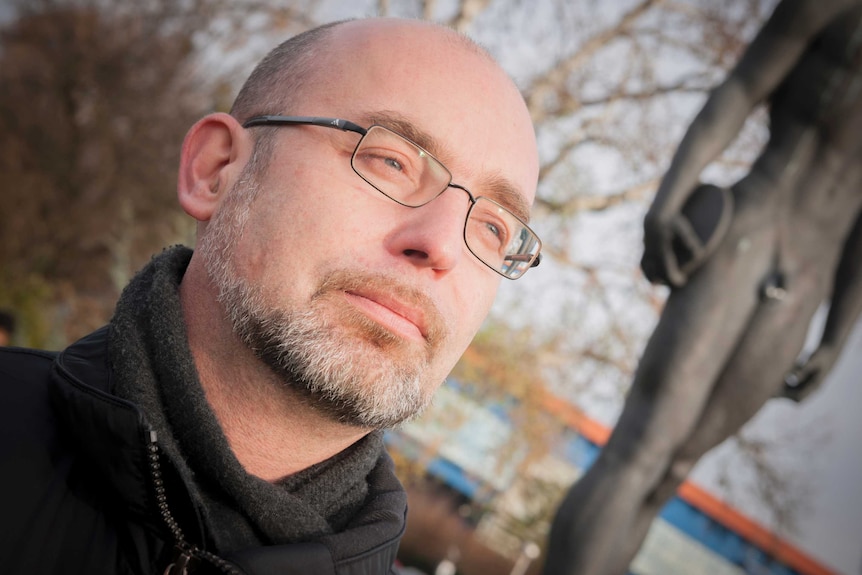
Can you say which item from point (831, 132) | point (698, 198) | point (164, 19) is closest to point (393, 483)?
point (698, 198)

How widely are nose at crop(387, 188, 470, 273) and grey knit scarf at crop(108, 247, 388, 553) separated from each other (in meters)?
0.47

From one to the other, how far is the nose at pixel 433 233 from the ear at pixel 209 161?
1.43 feet

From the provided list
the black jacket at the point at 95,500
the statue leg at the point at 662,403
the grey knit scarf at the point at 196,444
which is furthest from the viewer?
the statue leg at the point at 662,403

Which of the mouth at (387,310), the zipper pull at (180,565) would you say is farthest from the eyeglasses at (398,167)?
the zipper pull at (180,565)

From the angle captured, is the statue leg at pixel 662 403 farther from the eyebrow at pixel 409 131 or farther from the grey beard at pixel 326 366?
the eyebrow at pixel 409 131

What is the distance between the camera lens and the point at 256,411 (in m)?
1.49

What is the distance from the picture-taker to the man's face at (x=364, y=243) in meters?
1.43

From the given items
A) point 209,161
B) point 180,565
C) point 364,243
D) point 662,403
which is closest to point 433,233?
point 364,243

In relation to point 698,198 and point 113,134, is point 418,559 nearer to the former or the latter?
point 113,134

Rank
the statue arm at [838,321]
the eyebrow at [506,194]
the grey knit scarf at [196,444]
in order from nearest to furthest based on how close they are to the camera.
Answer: the grey knit scarf at [196,444]
the eyebrow at [506,194]
the statue arm at [838,321]

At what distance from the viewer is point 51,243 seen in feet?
49.9

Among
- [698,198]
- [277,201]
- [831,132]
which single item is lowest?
[277,201]

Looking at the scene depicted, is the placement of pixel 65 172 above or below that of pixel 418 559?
above

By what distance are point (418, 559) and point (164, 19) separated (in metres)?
11.8
